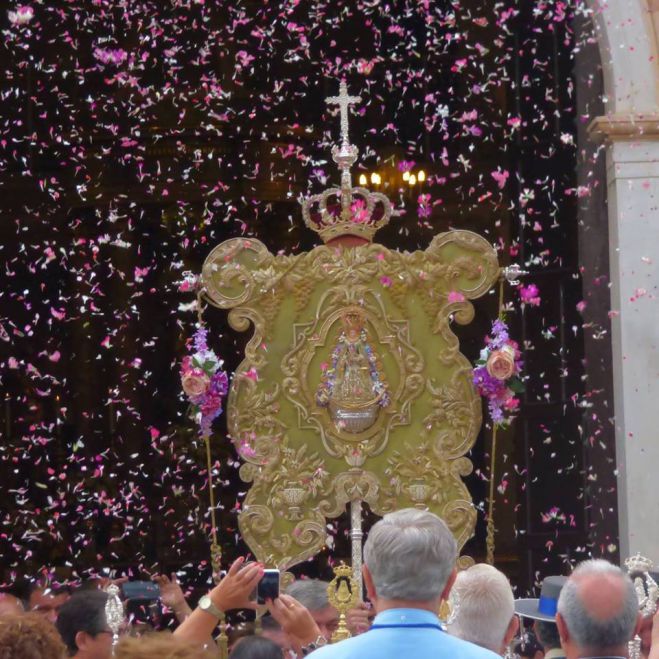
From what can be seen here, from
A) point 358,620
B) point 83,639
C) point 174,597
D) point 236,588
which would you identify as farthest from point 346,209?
point 236,588

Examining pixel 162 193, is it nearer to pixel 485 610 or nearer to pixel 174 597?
pixel 174 597

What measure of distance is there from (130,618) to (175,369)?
6560 mm

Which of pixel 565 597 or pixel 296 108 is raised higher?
pixel 296 108

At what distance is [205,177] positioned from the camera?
14914 mm

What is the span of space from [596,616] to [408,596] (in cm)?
52

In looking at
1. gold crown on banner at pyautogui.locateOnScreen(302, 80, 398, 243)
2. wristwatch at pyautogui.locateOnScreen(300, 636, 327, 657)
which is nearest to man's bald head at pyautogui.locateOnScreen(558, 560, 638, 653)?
wristwatch at pyautogui.locateOnScreen(300, 636, 327, 657)

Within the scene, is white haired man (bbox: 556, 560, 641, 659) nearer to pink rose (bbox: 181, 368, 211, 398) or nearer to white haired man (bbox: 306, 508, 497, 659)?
white haired man (bbox: 306, 508, 497, 659)

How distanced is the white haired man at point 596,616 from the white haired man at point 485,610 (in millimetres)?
530

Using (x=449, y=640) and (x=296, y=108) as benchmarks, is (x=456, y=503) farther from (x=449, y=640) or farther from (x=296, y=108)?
(x=296, y=108)

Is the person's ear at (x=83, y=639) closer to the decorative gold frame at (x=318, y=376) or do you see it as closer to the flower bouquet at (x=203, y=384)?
the flower bouquet at (x=203, y=384)

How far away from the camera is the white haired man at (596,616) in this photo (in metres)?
3.97

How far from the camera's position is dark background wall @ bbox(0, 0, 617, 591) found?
1406 cm

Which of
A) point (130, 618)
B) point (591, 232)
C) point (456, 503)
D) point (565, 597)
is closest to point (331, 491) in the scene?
point (456, 503)

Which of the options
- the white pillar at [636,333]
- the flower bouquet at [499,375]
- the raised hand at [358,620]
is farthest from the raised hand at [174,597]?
the white pillar at [636,333]
